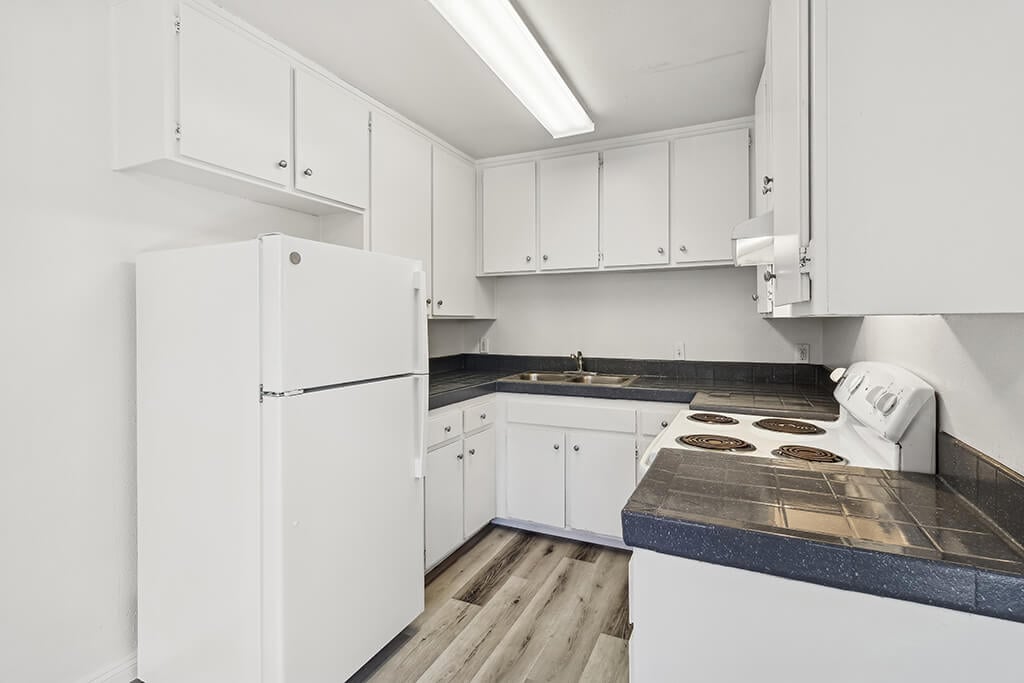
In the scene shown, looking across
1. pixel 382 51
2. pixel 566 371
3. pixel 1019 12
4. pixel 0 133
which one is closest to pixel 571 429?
pixel 566 371

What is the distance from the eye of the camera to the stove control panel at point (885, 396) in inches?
47.1

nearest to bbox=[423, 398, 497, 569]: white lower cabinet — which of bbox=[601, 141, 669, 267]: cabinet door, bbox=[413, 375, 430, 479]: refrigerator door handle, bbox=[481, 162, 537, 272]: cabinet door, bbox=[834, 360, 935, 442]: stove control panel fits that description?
bbox=[413, 375, 430, 479]: refrigerator door handle

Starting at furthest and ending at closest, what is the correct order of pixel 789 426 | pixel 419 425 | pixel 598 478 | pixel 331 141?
pixel 598 478 < pixel 331 141 < pixel 419 425 < pixel 789 426

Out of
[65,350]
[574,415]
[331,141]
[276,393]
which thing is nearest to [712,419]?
[574,415]

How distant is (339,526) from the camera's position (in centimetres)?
162

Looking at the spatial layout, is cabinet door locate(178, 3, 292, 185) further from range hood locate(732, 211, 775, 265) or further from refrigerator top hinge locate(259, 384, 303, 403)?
range hood locate(732, 211, 775, 265)

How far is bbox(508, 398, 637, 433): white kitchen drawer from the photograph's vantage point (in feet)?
8.82

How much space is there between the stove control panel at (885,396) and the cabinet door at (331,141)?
2.15 metres

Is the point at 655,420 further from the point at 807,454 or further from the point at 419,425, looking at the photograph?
the point at 419,425

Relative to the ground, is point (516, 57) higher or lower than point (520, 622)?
higher

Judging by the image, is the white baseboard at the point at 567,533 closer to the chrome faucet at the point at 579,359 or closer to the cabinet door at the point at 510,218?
the chrome faucet at the point at 579,359

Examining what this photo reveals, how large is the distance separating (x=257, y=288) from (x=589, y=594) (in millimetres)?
1930

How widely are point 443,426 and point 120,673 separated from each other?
147cm

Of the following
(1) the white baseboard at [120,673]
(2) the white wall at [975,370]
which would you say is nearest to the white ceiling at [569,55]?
(2) the white wall at [975,370]
